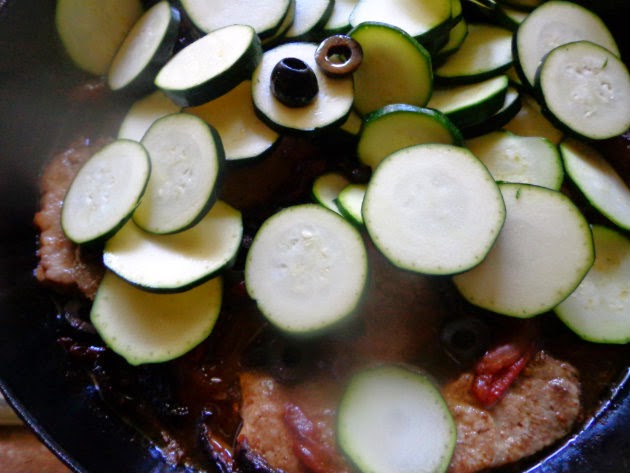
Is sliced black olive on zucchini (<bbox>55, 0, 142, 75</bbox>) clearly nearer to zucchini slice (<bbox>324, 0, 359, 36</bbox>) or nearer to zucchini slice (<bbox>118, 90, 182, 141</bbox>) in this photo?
zucchini slice (<bbox>118, 90, 182, 141</bbox>)

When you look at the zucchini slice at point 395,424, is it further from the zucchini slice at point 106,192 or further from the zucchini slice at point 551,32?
the zucchini slice at point 551,32

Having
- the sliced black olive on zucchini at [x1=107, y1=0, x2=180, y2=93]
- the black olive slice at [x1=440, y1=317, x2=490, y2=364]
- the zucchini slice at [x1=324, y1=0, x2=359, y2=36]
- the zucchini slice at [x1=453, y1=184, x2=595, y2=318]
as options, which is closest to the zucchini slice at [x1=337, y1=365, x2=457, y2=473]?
the black olive slice at [x1=440, y1=317, x2=490, y2=364]

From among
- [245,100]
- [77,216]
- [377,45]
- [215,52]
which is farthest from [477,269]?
[77,216]

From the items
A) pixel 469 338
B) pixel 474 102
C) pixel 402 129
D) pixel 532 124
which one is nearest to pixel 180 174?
pixel 402 129

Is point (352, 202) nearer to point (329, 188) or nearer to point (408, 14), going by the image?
point (329, 188)

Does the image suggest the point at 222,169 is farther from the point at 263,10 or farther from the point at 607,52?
the point at 607,52
